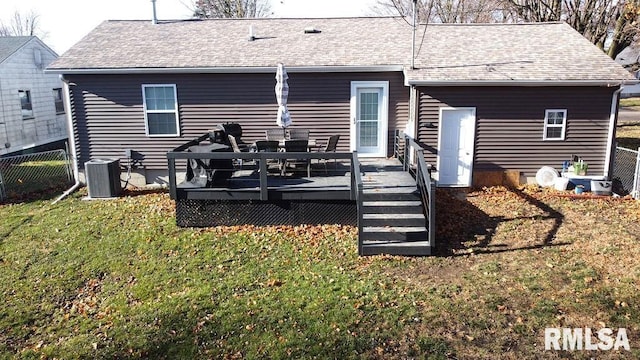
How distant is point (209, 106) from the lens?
12484 mm

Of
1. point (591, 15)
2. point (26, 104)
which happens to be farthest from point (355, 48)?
point (26, 104)

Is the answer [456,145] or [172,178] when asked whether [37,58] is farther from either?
[456,145]

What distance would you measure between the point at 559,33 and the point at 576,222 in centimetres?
719

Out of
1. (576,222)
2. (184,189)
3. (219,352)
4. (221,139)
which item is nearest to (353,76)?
(221,139)

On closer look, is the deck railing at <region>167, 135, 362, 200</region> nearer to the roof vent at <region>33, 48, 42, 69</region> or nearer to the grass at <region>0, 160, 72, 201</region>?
the grass at <region>0, 160, 72, 201</region>

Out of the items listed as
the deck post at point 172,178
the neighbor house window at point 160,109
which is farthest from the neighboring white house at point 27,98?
the deck post at point 172,178

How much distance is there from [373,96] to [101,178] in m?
7.31

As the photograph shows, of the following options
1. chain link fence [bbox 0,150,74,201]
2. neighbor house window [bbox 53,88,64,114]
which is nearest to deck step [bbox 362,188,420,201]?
chain link fence [bbox 0,150,74,201]

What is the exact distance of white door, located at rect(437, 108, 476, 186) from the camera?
1173 cm

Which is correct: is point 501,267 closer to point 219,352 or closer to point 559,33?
point 219,352

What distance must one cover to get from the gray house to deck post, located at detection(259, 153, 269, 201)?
12.6 feet

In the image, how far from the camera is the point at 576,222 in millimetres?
9344

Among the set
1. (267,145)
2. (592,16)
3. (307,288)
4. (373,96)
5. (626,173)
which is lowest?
(307,288)

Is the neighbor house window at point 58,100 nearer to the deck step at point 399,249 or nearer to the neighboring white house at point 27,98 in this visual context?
the neighboring white house at point 27,98
